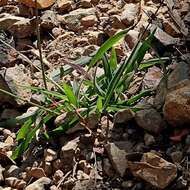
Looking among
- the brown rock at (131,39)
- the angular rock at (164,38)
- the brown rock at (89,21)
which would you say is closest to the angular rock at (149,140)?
the angular rock at (164,38)

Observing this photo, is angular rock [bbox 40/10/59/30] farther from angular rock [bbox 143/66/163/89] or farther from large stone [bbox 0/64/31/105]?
angular rock [bbox 143/66/163/89]

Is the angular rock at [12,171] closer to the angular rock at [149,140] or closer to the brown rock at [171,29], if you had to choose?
the angular rock at [149,140]

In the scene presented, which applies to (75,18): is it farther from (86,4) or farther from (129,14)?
(129,14)

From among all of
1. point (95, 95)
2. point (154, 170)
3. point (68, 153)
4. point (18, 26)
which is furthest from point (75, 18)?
point (154, 170)

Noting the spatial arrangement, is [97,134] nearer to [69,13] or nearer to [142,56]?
[142,56]

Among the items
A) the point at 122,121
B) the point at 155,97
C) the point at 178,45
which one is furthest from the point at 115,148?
the point at 178,45

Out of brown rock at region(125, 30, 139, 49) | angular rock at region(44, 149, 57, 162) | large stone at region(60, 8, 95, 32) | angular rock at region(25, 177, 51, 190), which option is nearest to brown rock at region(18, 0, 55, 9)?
large stone at region(60, 8, 95, 32)
